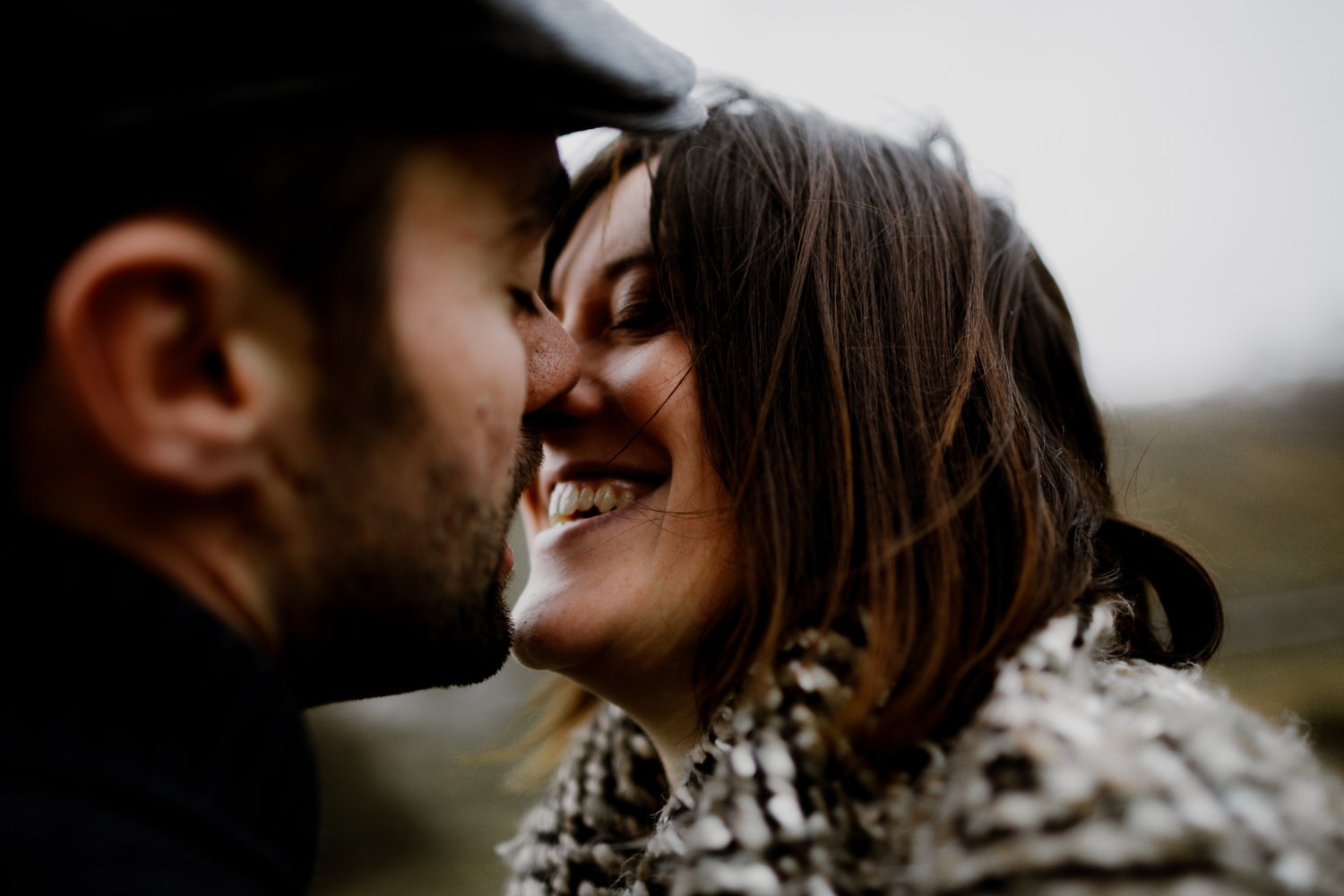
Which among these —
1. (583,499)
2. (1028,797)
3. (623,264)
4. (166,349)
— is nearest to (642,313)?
(623,264)

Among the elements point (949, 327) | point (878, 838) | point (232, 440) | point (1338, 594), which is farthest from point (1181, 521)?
point (232, 440)

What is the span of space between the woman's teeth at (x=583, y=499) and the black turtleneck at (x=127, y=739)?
0.78 meters

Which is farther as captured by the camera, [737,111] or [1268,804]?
[737,111]

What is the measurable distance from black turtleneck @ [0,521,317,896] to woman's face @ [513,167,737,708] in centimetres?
66

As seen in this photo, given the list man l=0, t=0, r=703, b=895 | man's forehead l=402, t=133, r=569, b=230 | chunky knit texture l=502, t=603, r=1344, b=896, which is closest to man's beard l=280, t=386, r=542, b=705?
man l=0, t=0, r=703, b=895

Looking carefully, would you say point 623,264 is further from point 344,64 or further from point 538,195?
point 344,64

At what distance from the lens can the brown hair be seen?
1.24 m

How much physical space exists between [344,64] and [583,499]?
94 cm

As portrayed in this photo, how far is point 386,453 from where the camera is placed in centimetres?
99

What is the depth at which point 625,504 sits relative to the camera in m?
1.58

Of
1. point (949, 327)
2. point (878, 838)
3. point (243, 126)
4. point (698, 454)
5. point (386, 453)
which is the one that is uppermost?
point (243, 126)

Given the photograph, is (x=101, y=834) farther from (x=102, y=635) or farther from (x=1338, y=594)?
(x=1338, y=594)

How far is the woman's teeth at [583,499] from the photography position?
1.59 metres

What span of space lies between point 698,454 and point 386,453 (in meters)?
0.61
